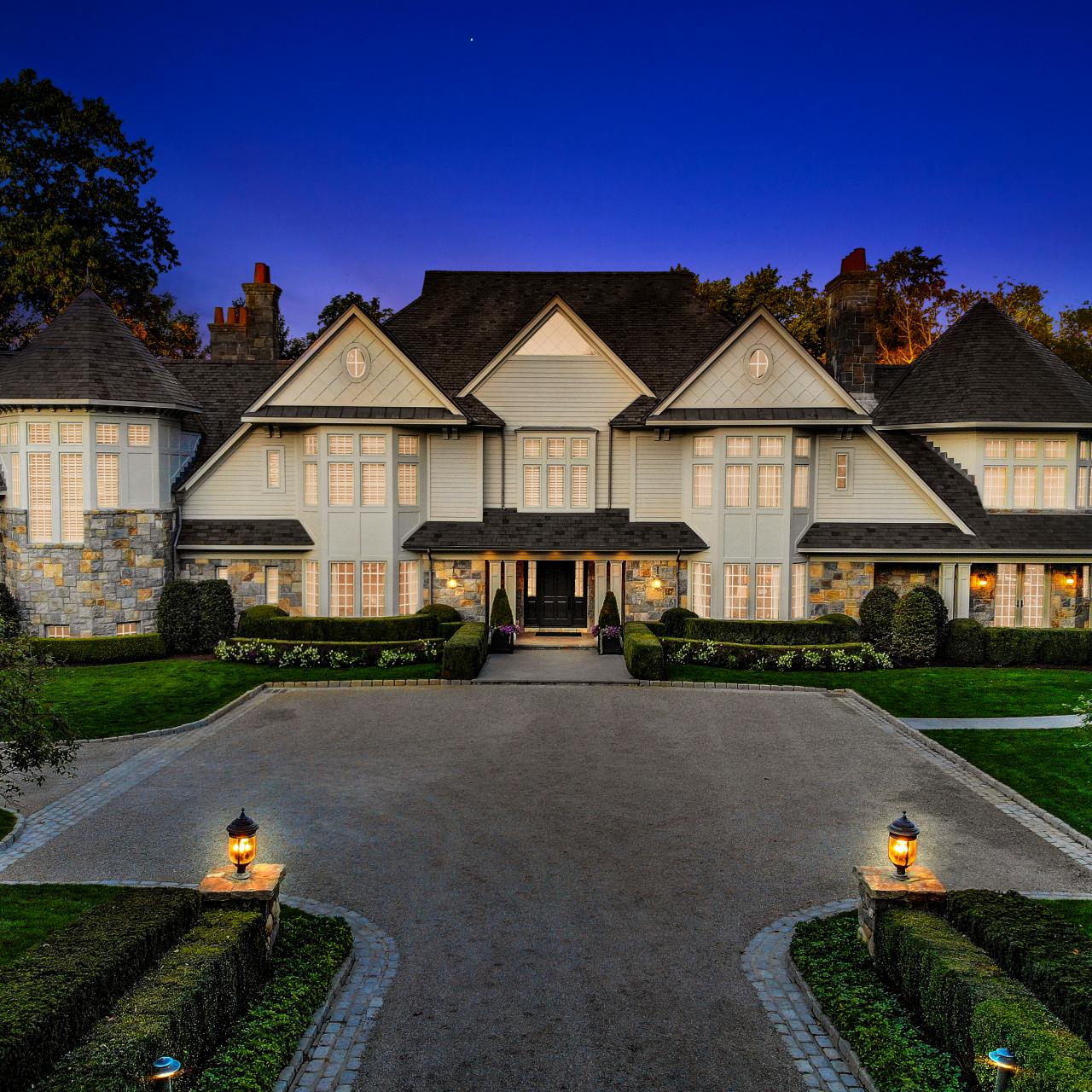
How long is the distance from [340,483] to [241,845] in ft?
65.3

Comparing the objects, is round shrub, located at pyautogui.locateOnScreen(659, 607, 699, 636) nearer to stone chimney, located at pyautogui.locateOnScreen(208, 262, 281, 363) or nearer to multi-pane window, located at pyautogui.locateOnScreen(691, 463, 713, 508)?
multi-pane window, located at pyautogui.locateOnScreen(691, 463, 713, 508)

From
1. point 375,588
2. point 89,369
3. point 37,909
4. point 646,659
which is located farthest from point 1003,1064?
point 89,369

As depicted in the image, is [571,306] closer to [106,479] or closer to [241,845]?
[106,479]

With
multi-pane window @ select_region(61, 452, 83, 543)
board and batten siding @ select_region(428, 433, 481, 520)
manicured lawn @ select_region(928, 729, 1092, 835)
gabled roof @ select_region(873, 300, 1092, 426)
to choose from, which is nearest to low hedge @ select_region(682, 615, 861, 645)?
manicured lawn @ select_region(928, 729, 1092, 835)

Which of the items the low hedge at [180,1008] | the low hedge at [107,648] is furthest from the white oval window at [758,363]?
the low hedge at [180,1008]

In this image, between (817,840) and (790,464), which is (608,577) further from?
(817,840)

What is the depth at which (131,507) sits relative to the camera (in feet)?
89.3

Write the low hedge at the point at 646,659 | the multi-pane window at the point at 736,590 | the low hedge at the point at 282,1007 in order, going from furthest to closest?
the multi-pane window at the point at 736,590 < the low hedge at the point at 646,659 < the low hedge at the point at 282,1007

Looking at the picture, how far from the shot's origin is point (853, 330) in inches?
1201

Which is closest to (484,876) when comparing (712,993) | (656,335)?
(712,993)

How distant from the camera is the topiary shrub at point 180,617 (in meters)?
27.1

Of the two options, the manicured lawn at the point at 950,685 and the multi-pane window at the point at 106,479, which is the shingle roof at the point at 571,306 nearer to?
the multi-pane window at the point at 106,479

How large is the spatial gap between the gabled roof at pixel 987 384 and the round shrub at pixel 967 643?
6778 mm

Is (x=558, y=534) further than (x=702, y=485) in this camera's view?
Yes
